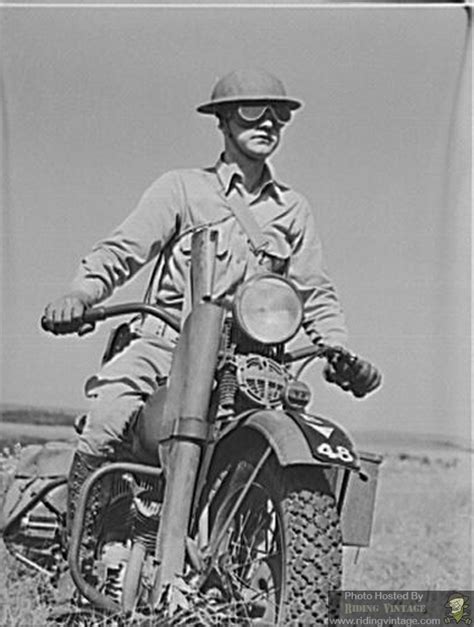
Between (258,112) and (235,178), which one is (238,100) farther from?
(235,178)

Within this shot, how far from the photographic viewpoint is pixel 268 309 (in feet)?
10.1

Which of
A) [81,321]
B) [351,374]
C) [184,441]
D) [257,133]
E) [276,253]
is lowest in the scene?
[184,441]

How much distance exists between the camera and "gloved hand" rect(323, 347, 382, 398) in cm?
315

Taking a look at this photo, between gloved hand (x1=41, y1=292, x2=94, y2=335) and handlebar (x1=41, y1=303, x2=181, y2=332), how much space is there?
1.2 inches

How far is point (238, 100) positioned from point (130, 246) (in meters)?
0.44

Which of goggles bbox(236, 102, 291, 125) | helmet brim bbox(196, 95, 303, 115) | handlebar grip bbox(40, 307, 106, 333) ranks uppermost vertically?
helmet brim bbox(196, 95, 303, 115)

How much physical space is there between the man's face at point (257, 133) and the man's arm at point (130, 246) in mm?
182

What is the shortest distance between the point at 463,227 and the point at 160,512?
1012mm

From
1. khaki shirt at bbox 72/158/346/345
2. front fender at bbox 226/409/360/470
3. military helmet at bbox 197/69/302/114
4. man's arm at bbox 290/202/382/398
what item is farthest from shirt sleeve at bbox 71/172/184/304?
front fender at bbox 226/409/360/470

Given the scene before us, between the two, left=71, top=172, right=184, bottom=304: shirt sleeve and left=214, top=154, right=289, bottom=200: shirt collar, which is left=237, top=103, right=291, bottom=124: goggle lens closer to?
left=214, top=154, right=289, bottom=200: shirt collar

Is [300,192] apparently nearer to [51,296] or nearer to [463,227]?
[463,227]

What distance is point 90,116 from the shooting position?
10.4 ft

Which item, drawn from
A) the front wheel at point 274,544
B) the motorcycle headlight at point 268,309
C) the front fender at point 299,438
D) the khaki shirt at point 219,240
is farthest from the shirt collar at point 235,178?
the front wheel at point 274,544

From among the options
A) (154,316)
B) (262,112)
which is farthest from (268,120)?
(154,316)
